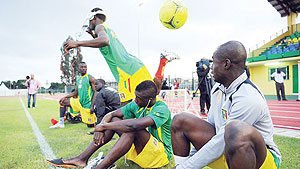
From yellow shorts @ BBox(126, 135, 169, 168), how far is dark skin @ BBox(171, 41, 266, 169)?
346 millimetres

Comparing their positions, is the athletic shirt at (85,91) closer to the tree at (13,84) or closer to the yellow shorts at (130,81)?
the yellow shorts at (130,81)

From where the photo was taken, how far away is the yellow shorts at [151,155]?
223 cm

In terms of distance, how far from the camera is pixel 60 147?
3.42 metres

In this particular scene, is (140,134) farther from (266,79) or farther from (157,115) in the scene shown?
(266,79)

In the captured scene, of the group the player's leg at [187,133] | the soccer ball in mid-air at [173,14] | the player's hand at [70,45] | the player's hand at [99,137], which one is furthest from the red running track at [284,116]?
the player's hand at [70,45]

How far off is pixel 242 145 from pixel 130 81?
2.15m

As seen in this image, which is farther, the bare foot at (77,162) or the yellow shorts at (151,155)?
the bare foot at (77,162)

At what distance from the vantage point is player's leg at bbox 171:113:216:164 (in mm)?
1864

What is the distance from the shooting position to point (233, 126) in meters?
1.33

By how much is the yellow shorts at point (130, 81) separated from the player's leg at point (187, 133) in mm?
1348

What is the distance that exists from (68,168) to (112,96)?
2.03 metres

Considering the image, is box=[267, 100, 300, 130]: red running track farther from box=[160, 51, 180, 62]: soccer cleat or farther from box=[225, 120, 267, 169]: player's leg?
box=[225, 120, 267, 169]: player's leg

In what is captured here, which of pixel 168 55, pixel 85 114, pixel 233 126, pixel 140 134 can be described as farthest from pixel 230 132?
pixel 85 114

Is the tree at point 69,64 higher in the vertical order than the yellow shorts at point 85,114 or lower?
higher
